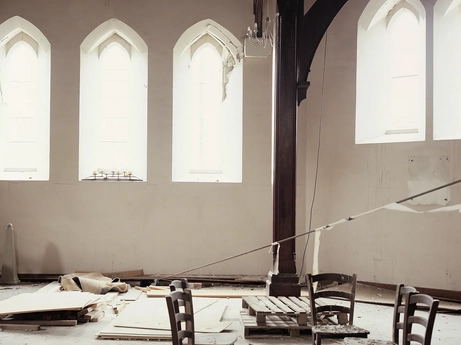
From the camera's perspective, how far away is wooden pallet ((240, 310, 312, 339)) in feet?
20.8

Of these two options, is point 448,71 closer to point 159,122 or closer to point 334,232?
point 334,232

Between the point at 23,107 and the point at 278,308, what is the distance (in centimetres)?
614

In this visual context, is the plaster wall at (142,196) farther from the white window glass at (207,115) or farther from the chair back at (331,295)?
Answer: the chair back at (331,295)

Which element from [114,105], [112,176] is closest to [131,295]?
[112,176]

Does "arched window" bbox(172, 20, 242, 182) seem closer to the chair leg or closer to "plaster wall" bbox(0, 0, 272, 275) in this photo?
"plaster wall" bbox(0, 0, 272, 275)

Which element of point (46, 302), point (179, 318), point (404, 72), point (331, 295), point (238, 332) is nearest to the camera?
point (179, 318)

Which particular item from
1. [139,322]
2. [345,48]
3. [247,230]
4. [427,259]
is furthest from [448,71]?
[139,322]

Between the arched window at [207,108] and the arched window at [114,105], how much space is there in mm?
627

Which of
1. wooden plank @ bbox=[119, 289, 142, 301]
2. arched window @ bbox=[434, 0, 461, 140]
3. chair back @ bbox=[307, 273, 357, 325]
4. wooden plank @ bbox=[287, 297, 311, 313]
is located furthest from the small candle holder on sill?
chair back @ bbox=[307, 273, 357, 325]

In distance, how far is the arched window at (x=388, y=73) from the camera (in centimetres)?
939

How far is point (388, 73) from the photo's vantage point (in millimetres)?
9609

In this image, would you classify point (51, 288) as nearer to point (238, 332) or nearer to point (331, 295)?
point (238, 332)

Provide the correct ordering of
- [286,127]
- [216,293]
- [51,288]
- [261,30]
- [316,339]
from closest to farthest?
[316,339], [286,127], [216,293], [51,288], [261,30]

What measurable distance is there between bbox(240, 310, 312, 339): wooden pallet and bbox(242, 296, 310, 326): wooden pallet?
0.17ft
